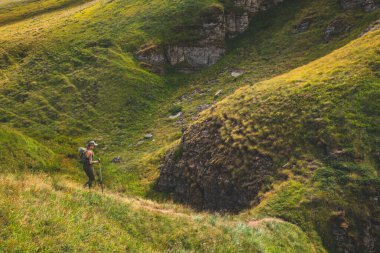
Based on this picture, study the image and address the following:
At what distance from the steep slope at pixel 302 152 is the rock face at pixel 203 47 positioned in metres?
24.1

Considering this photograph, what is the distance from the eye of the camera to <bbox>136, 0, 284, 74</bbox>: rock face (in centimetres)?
5859

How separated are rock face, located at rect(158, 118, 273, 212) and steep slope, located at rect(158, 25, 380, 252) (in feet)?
0.28

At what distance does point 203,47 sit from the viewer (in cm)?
5944

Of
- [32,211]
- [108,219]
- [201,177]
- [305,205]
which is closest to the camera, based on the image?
[32,211]

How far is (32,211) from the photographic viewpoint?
11438 millimetres

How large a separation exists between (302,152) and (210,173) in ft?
25.9

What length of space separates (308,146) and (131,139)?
83.1 feet

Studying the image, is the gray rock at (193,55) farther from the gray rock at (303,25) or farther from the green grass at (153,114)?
the gray rock at (303,25)

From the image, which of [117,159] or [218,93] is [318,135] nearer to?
[218,93]

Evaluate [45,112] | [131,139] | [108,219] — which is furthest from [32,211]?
[45,112]

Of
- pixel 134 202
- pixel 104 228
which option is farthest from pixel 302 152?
pixel 104 228

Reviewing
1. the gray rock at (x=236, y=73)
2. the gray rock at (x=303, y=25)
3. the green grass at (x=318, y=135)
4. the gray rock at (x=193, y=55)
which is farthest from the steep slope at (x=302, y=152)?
the gray rock at (x=193, y=55)

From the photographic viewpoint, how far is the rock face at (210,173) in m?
26.5

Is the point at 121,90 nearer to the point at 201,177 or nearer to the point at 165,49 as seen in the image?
the point at 165,49
